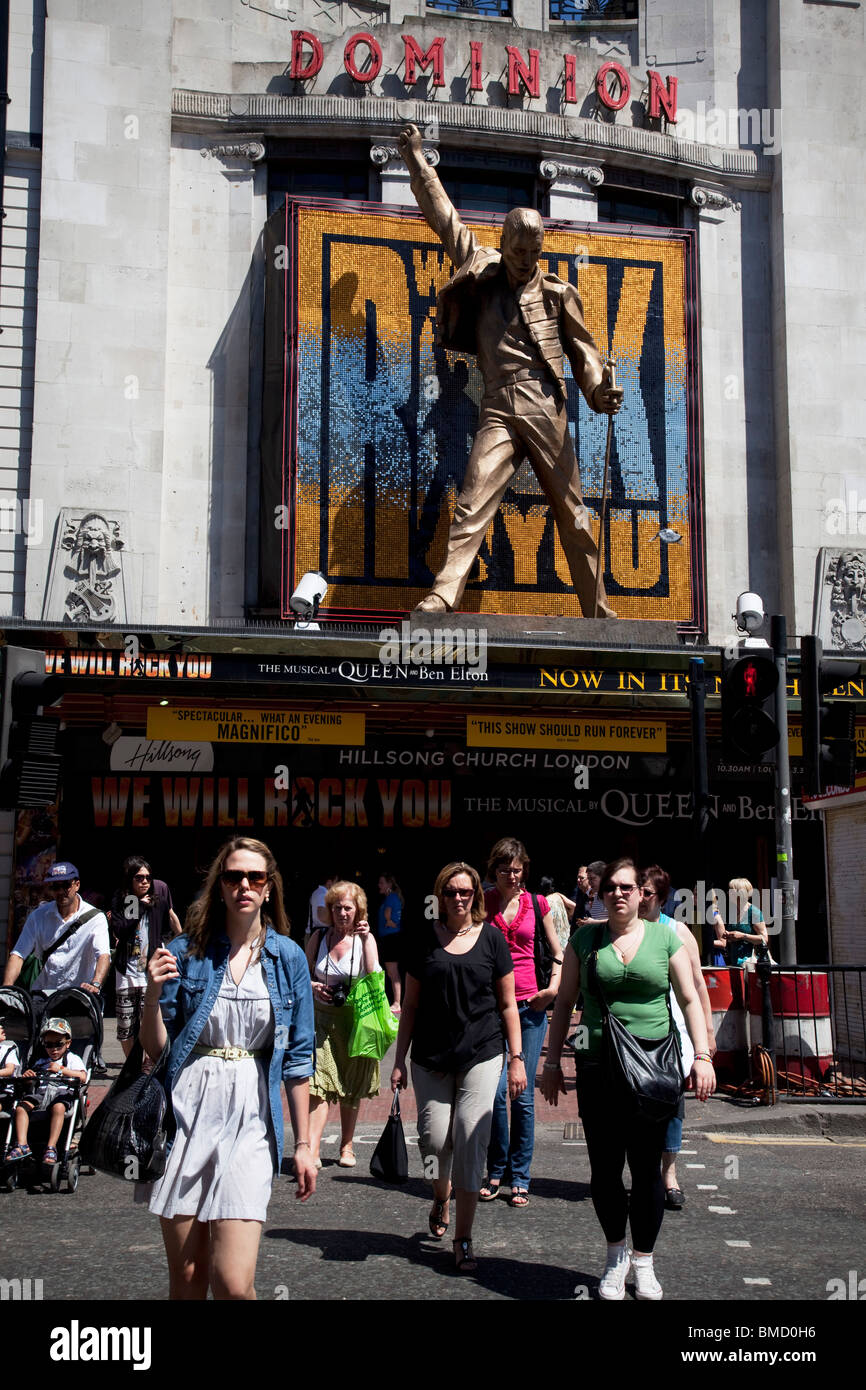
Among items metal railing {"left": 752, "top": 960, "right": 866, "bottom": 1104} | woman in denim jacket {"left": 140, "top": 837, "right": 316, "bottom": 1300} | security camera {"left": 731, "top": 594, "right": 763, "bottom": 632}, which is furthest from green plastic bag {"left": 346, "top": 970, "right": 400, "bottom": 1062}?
security camera {"left": 731, "top": 594, "right": 763, "bottom": 632}

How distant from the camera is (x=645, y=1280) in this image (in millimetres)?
5980

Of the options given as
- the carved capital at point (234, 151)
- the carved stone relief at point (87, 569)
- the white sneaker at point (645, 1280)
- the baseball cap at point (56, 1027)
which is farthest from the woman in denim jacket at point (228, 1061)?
the carved capital at point (234, 151)

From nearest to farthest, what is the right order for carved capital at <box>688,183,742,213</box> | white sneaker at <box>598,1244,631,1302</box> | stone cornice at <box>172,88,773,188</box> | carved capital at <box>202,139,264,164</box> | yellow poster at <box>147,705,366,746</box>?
white sneaker at <box>598,1244,631,1302</box>
yellow poster at <box>147,705,366,746</box>
stone cornice at <box>172,88,773,188</box>
carved capital at <box>202,139,264,164</box>
carved capital at <box>688,183,742,213</box>

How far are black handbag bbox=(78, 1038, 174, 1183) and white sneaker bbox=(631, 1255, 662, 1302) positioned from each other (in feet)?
7.76

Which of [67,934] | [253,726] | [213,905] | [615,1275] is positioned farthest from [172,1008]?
[253,726]

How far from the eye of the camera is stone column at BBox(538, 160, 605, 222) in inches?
849

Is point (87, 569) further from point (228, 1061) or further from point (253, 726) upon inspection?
point (228, 1061)

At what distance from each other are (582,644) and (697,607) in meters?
4.67

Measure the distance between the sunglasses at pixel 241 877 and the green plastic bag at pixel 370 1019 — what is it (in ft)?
13.8

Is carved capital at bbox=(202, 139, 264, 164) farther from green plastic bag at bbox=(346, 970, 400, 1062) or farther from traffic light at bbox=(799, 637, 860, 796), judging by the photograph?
green plastic bag at bbox=(346, 970, 400, 1062)

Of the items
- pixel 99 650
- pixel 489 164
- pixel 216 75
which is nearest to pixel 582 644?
pixel 99 650

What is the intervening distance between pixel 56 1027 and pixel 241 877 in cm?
465
